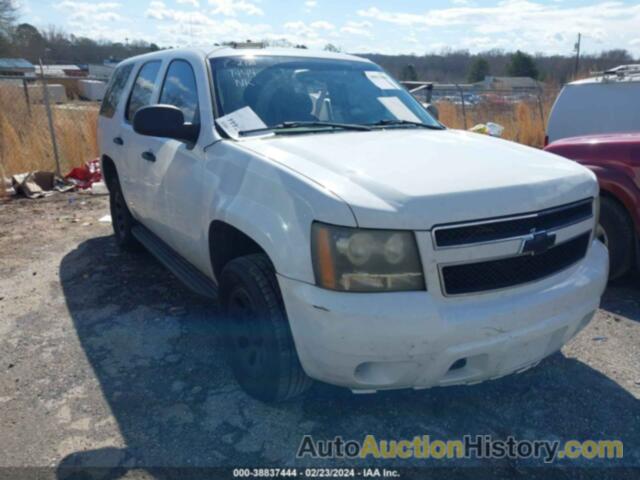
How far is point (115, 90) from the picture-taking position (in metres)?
5.40

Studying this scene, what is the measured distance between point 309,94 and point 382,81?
0.77 meters

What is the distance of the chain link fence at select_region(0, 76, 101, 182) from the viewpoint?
384 inches

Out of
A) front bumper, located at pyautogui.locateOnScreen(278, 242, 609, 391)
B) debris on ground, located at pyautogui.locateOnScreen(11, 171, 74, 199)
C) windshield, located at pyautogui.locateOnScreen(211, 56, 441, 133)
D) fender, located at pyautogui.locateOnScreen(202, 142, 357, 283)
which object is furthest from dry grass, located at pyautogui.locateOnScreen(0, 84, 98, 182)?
front bumper, located at pyautogui.locateOnScreen(278, 242, 609, 391)

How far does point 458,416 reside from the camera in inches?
113

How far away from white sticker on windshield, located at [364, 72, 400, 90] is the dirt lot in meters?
2.12

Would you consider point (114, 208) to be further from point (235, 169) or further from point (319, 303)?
point (319, 303)

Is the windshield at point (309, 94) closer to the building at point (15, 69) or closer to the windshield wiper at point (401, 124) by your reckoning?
the windshield wiper at point (401, 124)

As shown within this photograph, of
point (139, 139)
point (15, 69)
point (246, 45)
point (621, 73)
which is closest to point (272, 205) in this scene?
point (246, 45)

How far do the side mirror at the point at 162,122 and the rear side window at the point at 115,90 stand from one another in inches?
84.8

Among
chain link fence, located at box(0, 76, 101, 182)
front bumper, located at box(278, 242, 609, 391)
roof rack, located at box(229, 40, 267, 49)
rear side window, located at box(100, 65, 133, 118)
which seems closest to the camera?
front bumper, located at box(278, 242, 609, 391)

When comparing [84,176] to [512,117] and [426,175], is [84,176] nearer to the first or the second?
[426,175]

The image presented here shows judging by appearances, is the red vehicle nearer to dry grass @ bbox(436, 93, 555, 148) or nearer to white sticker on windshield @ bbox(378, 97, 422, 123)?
white sticker on windshield @ bbox(378, 97, 422, 123)

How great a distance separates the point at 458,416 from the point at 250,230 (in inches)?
57.9

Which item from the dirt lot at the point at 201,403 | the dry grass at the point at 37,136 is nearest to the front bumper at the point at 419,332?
the dirt lot at the point at 201,403
